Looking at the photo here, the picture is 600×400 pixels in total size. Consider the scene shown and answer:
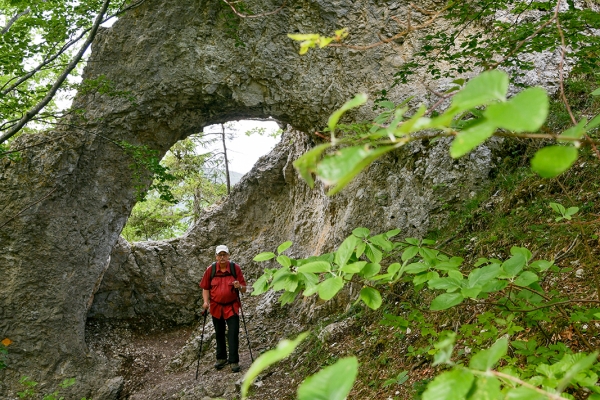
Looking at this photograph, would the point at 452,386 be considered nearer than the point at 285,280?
Yes

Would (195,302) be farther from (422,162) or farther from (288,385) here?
(422,162)

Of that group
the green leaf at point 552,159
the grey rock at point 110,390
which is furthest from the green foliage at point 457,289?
the grey rock at point 110,390

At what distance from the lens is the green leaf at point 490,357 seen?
68 centimetres

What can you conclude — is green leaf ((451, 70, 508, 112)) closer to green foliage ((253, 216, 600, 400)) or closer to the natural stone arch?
green foliage ((253, 216, 600, 400))

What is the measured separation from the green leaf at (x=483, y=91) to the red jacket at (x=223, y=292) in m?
5.81

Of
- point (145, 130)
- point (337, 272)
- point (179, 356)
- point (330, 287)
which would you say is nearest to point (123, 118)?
point (145, 130)

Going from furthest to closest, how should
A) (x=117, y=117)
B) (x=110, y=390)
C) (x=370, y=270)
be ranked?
(x=117, y=117), (x=110, y=390), (x=370, y=270)

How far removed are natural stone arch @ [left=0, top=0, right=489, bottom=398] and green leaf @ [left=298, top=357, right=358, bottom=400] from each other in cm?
620

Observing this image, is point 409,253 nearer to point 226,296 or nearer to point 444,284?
point 444,284

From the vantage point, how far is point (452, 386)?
2.30 ft

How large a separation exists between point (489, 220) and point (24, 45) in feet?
18.7

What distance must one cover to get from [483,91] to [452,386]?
1.62 feet

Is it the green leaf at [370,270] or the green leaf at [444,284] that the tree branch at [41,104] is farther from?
the green leaf at [444,284]

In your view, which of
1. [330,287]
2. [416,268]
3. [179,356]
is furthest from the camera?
[179,356]
